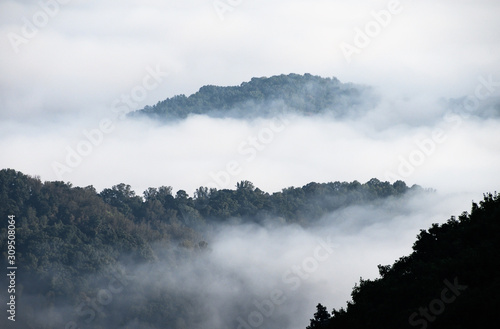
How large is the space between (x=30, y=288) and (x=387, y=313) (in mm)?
79801

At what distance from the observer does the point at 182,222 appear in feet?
501

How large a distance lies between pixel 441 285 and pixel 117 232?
95.5 meters

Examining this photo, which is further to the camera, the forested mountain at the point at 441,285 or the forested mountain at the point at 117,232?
the forested mountain at the point at 117,232

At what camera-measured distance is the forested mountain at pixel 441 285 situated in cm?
4188

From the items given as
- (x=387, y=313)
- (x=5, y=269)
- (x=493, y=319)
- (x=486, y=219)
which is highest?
(x=5, y=269)

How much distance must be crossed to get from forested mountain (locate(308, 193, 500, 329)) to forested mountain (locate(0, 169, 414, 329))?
63515 mm

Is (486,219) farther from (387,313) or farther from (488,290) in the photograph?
(488,290)

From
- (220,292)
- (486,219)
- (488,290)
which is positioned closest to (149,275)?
(220,292)

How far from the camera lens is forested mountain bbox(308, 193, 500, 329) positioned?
137 feet

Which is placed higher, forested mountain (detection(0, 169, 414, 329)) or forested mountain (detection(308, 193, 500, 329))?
forested mountain (detection(0, 169, 414, 329))

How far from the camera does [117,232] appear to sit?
454 feet

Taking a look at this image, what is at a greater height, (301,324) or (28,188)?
(28,188)

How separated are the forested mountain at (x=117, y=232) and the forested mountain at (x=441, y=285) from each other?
208ft

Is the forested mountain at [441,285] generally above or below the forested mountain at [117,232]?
below
